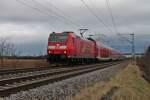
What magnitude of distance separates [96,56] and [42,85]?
149ft

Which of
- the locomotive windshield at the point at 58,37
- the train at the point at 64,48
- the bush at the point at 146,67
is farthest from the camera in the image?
the bush at the point at 146,67

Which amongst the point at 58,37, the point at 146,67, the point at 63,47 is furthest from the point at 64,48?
the point at 146,67

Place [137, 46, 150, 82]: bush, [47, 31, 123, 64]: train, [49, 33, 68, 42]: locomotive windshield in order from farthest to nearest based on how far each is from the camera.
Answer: [137, 46, 150, 82]: bush → [49, 33, 68, 42]: locomotive windshield → [47, 31, 123, 64]: train

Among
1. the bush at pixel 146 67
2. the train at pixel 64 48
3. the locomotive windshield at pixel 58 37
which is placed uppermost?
the locomotive windshield at pixel 58 37

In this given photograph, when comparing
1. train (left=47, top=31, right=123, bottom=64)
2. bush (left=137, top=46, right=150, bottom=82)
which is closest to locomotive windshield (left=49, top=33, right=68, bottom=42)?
train (left=47, top=31, right=123, bottom=64)

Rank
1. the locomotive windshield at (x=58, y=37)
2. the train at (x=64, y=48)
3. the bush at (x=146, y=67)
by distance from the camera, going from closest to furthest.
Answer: the train at (x=64, y=48), the locomotive windshield at (x=58, y=37), the bush at (x=146, y=67)

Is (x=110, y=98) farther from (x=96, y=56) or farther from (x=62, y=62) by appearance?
(x=96, y=56)

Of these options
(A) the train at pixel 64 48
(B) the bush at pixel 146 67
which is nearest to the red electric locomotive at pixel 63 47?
(A) the train at pixel 64 48

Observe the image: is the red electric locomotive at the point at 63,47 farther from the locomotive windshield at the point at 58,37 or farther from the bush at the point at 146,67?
the bush at the point at 146,67

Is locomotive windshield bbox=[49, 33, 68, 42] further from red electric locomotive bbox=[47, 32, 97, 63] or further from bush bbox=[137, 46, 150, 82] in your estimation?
bush bbox=[137, 46, 150, 82]

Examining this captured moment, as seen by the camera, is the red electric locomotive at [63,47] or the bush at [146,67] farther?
the bush at [146,67]

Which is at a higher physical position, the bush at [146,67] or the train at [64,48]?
the train at [64,48]

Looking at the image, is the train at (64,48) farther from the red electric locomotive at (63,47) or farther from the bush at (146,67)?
the bush at (146,67)

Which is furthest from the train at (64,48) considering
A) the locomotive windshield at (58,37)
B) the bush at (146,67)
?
the bush at (146,67)
